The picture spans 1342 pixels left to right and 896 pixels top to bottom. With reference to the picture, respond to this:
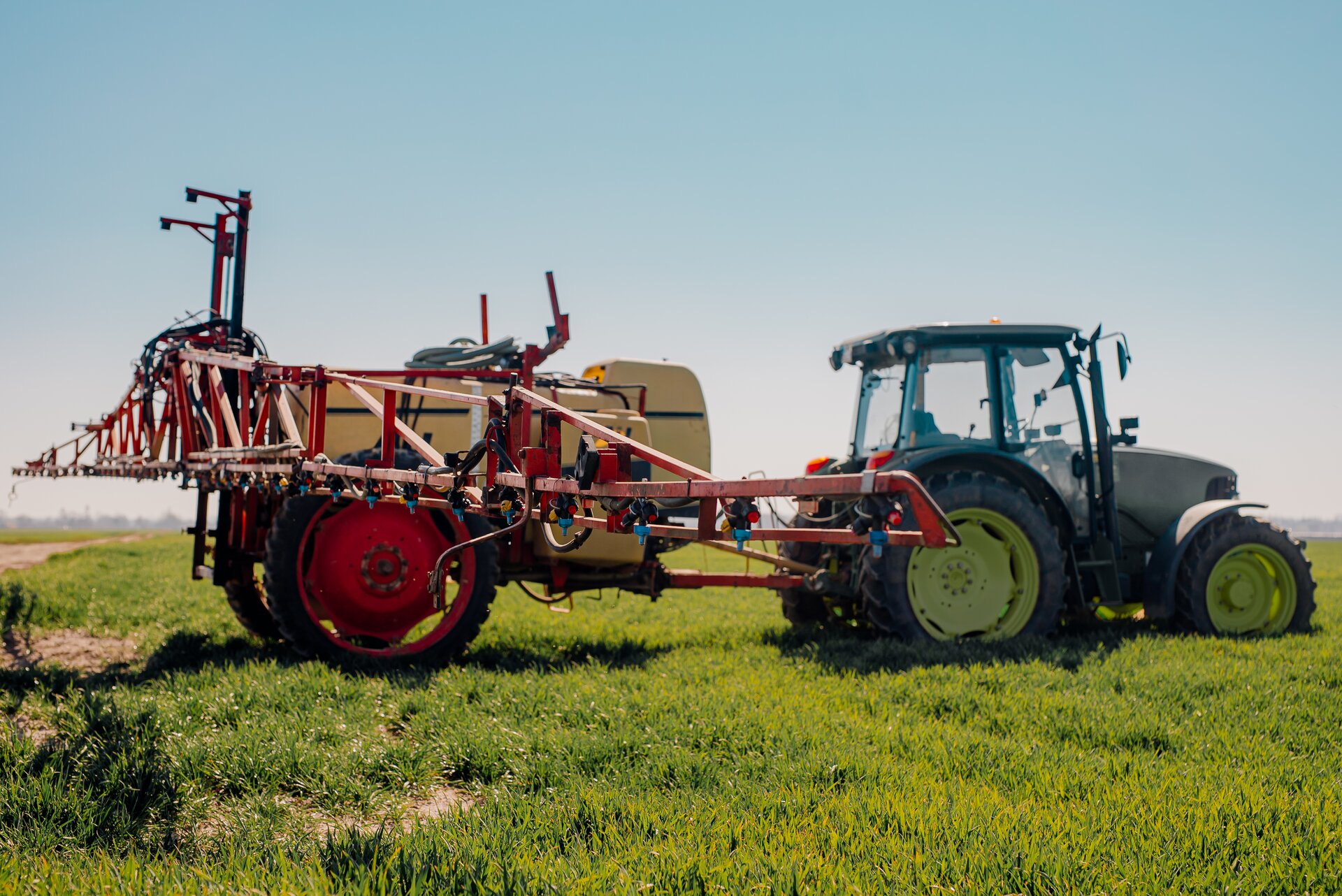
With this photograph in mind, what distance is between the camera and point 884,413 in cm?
831

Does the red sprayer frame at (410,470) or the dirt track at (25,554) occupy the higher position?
the red sprayer frame at (410,470)

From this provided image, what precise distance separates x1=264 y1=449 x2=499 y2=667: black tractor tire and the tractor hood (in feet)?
18.0

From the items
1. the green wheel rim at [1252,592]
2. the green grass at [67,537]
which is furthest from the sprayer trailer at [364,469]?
the green grass at [67,537]

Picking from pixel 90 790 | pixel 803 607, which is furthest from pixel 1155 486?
pixel 90 790

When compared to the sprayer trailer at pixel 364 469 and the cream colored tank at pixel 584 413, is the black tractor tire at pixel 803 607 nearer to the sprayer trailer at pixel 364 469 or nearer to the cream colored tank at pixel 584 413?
the sprayer trailer at pixel 364 469

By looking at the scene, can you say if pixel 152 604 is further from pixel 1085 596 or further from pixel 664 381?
pixel 1085 596

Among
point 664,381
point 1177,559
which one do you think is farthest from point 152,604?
point 1177,559

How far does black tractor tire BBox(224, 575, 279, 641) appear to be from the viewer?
24.9ft

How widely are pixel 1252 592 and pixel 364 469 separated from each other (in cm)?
742

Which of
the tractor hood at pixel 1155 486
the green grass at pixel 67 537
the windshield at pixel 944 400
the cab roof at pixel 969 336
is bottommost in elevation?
the green grass at pixel 67 537

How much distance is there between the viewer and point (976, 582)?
7.53 m

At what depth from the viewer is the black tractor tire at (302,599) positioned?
6609mm

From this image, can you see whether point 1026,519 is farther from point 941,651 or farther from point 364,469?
point 364,469

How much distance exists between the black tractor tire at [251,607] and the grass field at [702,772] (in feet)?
2.15
